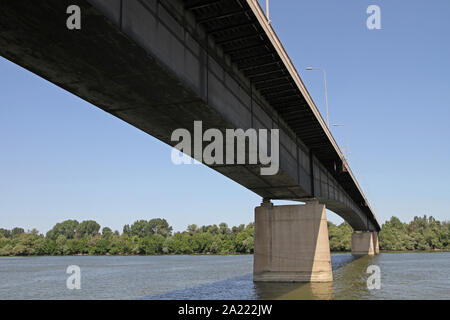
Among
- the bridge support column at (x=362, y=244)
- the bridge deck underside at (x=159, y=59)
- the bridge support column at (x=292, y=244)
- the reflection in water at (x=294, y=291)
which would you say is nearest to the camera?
the bridge deck underside at (x=159, y=59)

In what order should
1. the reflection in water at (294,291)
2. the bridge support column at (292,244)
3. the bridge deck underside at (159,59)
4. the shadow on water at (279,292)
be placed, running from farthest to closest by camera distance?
1. the bridge support column at (292,244)
2. the shadow on water at (279,292)
3. the reflection in water at (294,291)
4. the bridge deck underside at (159,59)

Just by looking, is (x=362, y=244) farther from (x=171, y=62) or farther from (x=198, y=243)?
(x=171, y=62)

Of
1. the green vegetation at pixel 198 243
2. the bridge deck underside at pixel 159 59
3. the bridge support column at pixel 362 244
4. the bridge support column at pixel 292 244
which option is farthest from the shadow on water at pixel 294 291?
the green vegetation at pixel 198 243

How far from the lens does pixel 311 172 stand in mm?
33688

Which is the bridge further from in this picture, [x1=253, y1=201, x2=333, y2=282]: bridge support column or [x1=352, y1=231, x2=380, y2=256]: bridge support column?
[x1=352, y1=231, x2=380, y2=256]: bridge support column

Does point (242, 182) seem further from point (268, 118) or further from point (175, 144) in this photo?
point (175, 144)

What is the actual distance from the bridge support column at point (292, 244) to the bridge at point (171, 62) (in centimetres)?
699

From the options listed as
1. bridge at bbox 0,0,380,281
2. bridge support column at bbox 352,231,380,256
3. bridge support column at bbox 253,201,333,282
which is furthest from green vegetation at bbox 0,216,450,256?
bridge at bbox 0,0,380,281

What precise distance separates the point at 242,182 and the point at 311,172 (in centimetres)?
809

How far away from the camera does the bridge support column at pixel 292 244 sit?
31442 mm

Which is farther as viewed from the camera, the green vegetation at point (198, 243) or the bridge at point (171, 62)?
the green vegetation at point (198, 243)

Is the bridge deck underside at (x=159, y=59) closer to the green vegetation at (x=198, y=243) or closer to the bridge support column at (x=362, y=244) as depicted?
the bridge support column at (x=362, y=244)

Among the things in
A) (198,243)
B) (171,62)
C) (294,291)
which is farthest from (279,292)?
(198,243)
